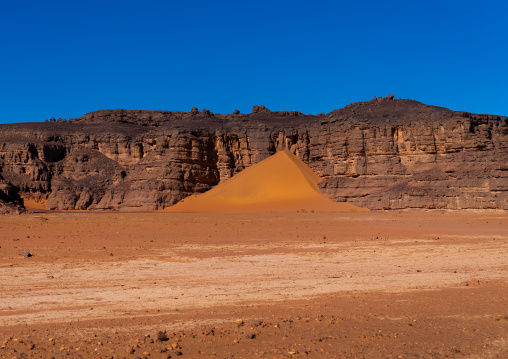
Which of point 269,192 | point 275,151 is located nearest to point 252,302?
point 269,192

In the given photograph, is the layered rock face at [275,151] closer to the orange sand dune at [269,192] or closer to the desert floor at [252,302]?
the orange sand dune at [269,192]

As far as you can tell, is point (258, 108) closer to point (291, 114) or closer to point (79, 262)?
point (291, 114)

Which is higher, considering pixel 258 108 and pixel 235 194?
pixel 258 108

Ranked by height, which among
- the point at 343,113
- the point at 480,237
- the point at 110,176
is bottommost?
the point at 480,237

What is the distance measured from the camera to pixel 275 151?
54438 millimetres

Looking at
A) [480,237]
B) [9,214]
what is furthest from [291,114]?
[480,237]

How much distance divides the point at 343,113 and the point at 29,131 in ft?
128

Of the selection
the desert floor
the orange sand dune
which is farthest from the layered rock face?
the desert floor

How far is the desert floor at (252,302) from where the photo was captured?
18.7 ft

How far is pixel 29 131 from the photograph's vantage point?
205ft

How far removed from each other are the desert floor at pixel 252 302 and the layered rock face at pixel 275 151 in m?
25.9

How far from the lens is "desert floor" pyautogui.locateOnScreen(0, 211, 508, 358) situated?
570 cm

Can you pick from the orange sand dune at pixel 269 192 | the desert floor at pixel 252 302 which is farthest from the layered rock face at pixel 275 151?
the desert floor at pixel 252 302

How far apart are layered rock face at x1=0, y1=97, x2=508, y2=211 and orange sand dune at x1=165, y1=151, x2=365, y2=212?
140 cm
